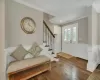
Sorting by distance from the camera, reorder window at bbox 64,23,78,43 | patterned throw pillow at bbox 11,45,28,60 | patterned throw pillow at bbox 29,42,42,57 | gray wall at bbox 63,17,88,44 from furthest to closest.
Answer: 1. window at bbox 64,23,78,43
2. gray wall at bbox 63,17,88,44
3. patterned throw pillow at bbox 29,42,42,57
4. patterned throw pillow at bbox 11,45,28,60

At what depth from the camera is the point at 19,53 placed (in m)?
2.45

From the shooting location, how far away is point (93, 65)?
115 inches

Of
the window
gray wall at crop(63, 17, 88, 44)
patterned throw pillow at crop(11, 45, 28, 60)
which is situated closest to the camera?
patterned throw pillow at crop(11, 45, 28, 60)

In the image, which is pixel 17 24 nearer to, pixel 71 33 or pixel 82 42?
pixel 82 42

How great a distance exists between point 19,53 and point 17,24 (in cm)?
96

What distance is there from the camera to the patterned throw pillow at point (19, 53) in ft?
7.65

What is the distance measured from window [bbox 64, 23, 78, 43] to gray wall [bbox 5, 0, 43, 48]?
2927 mm

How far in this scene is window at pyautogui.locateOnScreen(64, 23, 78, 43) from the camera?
5157 millimetres

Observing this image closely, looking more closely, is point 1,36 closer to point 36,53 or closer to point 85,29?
point 36,53

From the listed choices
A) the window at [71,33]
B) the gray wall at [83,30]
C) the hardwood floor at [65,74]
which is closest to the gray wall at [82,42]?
the gray wall at [83,30]

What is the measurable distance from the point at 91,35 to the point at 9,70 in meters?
2.86

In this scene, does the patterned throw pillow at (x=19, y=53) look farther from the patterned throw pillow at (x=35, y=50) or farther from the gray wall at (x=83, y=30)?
the gray wall at (x=83, y=30)

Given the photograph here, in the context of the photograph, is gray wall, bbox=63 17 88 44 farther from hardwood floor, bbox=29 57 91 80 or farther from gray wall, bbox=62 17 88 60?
hardwood floor, bbox=29 57 91 80

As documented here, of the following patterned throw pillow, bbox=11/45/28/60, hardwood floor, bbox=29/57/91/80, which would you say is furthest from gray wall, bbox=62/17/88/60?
patterned throw pillow, bbox=11/45/28/60
